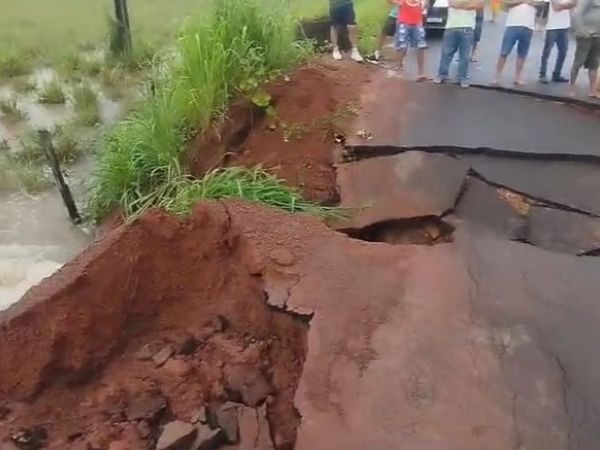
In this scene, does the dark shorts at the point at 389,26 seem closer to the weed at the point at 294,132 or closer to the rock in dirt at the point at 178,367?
the weed at the point at 294,132

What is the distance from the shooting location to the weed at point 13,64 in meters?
9.30

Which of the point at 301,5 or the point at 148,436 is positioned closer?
the point at 148,436

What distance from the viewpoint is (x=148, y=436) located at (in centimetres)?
367

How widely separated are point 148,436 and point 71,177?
3.70 meters

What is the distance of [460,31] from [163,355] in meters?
3.13

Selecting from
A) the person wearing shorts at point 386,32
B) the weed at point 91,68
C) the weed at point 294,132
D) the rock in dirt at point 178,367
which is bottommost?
the weed at point 91,68

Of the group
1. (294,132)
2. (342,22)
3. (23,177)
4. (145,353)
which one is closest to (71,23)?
(23,177)

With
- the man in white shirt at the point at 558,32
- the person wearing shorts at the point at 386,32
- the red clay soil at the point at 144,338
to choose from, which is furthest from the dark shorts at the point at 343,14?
the red clay soil at the point at 144,338

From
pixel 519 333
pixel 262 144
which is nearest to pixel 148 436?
pixel 519 333

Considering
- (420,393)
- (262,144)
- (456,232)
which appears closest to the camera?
(420,393)

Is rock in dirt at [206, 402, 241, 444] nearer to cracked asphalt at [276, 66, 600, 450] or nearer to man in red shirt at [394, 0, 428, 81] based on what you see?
cracked asphalt at [276, 66, 600, 450]

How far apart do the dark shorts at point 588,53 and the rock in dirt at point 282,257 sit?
10.5ft

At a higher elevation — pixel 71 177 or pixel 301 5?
pixel 301 5

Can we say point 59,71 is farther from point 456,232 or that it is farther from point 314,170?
point 456,232
